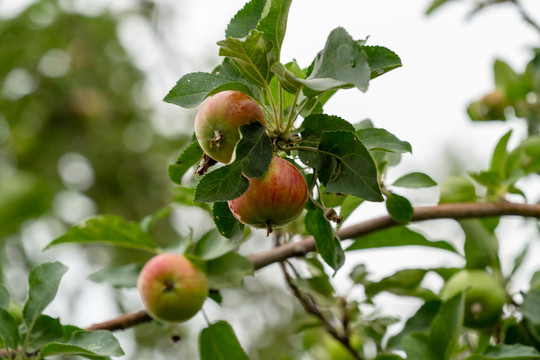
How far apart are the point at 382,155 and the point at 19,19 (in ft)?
10.2

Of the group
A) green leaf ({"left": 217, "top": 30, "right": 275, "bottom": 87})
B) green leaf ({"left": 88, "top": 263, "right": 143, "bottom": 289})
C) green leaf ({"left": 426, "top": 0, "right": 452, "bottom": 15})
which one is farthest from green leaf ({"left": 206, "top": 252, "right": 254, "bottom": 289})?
green leaf ({"left": 426, "top": 0, "right": 452, "bottom": 15})

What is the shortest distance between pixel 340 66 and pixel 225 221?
28 cm

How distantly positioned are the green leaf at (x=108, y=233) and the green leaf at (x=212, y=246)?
127 mm

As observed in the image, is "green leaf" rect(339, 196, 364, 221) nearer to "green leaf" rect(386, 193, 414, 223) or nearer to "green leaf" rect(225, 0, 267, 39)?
"green leaf" rect(386, 193, 414, 223)

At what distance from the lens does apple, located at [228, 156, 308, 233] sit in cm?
67

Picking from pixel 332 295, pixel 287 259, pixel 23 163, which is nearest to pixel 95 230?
pixel 287 259

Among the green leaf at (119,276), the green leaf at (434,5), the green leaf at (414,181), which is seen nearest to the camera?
the green leaf at (414,181)

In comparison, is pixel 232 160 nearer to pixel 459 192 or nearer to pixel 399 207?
pixel 399 207

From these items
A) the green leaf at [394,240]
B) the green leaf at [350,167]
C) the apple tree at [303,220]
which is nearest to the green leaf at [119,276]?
the apple tree at [303,220]

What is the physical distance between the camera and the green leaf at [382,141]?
71cm

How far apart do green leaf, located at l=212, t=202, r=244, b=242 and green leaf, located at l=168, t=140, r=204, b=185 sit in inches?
3.8

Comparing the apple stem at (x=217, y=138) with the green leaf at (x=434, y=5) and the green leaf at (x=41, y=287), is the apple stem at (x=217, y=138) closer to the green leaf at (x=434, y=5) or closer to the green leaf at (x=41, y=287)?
the green leaf at (x=41, y=287)

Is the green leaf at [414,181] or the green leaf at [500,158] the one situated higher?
the green leaf at [414,181]

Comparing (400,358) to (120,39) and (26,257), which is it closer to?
(26,257)
